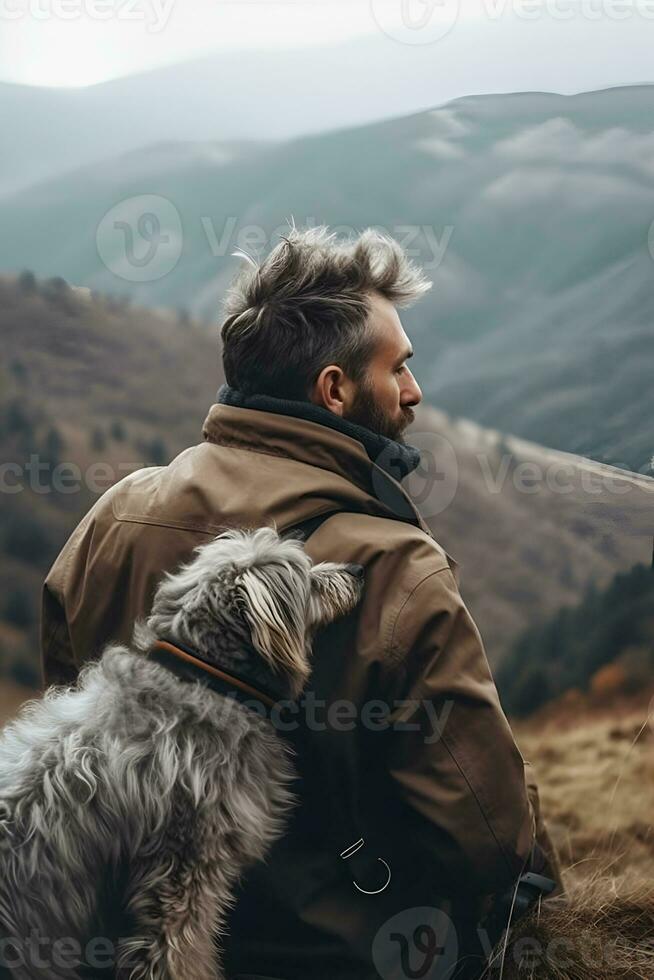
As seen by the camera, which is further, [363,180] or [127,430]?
[363,180]

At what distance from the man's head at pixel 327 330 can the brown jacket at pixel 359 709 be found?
0.17 meters

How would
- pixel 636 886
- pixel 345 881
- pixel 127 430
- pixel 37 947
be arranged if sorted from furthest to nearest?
pixel 127 430
pixel 636 886
pixel 345 881
pixel 37 947

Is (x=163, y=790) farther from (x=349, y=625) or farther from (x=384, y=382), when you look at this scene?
(x=384, y=382)

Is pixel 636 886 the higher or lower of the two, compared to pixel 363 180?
lower

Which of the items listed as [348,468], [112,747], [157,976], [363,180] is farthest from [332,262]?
[363,180]

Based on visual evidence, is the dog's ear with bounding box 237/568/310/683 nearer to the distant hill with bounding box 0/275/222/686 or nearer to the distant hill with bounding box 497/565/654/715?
the distant hill with bounding box 497/565/654/715

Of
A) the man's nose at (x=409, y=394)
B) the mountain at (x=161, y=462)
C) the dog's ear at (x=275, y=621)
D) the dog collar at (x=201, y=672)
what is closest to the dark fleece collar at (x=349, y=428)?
the man's nose at (x=409, y=394)

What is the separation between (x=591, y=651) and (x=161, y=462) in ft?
7.51

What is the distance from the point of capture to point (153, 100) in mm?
5312

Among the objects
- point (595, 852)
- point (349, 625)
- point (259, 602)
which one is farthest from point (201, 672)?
point (595, 852)

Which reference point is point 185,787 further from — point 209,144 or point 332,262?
point 209,144

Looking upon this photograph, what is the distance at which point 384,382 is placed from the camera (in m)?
2.64

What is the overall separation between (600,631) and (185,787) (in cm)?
278

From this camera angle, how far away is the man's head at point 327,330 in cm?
255
